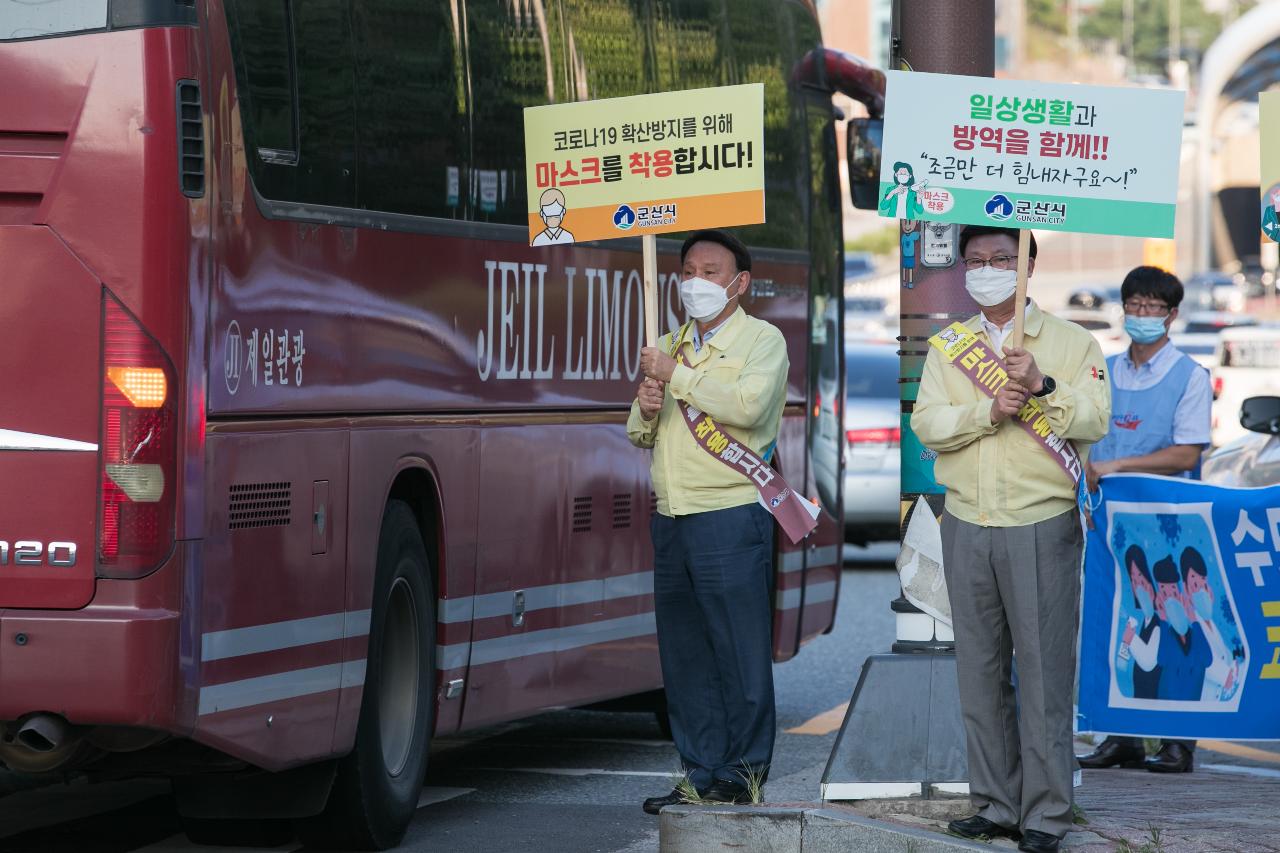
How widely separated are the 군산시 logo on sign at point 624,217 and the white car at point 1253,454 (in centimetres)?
363

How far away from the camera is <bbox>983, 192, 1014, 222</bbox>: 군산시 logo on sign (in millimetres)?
6934

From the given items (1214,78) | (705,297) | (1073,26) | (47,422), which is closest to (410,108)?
(705,297)

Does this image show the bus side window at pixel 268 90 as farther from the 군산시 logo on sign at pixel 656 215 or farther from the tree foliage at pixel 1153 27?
the tree foliage at pixel 1153 27

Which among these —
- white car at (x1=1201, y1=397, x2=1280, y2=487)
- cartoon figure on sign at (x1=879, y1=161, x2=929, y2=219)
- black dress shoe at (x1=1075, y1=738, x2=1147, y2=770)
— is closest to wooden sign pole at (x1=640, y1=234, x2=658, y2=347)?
cartoon figure on sign at (x1=879, y1=161, x2=929, y2=219)

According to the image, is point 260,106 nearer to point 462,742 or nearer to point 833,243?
point 462,742

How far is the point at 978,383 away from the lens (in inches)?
272

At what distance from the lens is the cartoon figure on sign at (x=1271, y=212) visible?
8.12 metres

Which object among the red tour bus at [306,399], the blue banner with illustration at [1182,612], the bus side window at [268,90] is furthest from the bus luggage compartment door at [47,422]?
the blue banner with illustration at [1182,612]

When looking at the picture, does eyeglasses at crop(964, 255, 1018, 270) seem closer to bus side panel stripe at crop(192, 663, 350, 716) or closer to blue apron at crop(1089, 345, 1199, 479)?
bus side panel stripe at crop(192, 663, 350, 716)

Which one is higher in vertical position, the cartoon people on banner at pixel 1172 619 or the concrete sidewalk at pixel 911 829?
the cartoon people on banner at pixel 1172 619

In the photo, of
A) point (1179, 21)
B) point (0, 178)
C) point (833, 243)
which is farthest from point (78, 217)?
point (1179, 21)

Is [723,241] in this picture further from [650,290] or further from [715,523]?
[715,523]

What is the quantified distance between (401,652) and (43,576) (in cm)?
201

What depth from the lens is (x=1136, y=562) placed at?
30.5 ft
